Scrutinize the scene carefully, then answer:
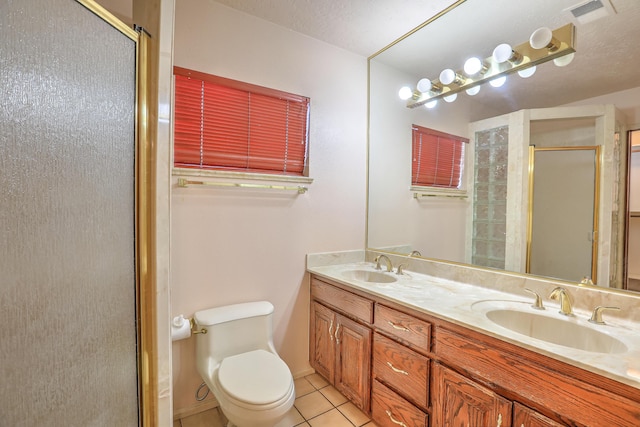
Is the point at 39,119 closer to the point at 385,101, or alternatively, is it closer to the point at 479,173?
the point at 479,173

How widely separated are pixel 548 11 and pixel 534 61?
8.9 inches

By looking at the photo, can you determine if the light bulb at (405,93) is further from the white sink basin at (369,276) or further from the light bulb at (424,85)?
the white sink basin at (369,276)

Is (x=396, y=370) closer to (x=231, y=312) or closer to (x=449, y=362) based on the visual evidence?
(x=449, y=362)

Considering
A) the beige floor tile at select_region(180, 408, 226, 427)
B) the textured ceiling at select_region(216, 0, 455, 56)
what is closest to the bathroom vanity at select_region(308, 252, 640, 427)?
the beige floor tile at select_region(180, 408, 226, 427)

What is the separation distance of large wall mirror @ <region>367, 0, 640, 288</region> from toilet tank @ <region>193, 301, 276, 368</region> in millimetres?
1114

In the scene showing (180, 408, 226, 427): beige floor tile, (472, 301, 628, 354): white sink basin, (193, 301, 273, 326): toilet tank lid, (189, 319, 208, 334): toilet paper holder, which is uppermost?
(472, 301, 628, 354): white sink basin

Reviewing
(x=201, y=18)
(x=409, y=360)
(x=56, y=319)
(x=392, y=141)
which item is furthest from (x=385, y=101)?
(x=56, y=319)

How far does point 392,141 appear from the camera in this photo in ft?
7.46

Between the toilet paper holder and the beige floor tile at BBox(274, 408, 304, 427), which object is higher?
the toilet paper holder

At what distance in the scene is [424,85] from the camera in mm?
1974

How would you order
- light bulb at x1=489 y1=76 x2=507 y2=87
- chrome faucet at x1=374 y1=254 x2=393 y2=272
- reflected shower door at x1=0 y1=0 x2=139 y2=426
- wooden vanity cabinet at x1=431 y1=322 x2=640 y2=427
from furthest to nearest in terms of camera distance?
chrome faucet at x1=374 y1=254 x2=393 y2=272 → light bulb at x1=489 y1=76 x2=507 y2=87 → wooden vanity cabinet at x1=431 y1=322 x2=640 y2=427 → reflected shower door at x1=0 y1=0 x2=139 y2=426

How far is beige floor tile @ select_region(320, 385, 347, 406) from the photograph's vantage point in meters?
1.82

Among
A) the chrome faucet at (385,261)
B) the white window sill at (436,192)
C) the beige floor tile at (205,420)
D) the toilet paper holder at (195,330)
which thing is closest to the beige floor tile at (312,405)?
the beige floor tile at (205,420)

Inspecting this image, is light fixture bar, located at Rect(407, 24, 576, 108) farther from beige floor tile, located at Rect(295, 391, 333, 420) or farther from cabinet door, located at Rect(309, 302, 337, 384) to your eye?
beige floor tile, located at Rect(295, 391, 333, 420)
